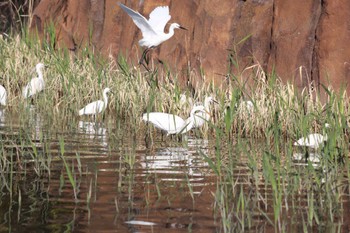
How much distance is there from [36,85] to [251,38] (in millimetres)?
2755

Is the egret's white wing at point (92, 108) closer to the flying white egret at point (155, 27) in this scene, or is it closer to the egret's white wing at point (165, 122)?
the egret's white wing at point (165, 122)

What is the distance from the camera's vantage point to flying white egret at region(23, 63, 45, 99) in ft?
38.6

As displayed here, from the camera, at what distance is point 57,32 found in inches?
648

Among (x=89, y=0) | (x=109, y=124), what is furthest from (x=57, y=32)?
(x=109, y=124)

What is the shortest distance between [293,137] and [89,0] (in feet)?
24.9

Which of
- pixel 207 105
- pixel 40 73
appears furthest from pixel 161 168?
pixel 40 73

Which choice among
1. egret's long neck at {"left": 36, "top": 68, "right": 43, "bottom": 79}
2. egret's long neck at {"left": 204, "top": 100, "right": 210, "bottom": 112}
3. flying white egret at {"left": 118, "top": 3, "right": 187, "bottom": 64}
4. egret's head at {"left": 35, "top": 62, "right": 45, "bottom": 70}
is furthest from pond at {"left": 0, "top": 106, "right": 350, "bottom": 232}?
flying white egret at {"left": 118, "top": 3, "right": 187, "bottom": 64}

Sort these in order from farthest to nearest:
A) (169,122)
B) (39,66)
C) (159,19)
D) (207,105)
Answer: (159,19) < (39,66) < (207,105) < (169,122)

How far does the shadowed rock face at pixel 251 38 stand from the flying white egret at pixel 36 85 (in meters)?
0.89

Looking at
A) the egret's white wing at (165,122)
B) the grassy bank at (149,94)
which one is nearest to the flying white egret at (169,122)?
the egret's white wing at (165,122)

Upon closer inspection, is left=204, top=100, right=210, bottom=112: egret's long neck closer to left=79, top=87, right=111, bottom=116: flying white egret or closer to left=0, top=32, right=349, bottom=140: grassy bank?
left=0, top=32, right=349, bottom=140: grassy bank

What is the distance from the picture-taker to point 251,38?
12.4m

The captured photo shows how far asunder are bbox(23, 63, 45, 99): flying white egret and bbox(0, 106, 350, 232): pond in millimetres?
3109

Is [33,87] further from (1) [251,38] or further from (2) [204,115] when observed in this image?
(2) [204,115]
